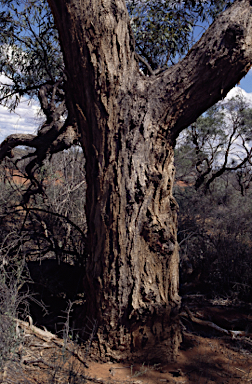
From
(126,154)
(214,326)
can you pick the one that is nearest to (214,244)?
(214,326)

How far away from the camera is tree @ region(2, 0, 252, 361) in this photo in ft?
10.7

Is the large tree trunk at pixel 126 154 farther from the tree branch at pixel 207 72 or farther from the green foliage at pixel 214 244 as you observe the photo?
the green foliage at pixel 214 244

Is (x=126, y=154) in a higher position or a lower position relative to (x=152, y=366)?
higher

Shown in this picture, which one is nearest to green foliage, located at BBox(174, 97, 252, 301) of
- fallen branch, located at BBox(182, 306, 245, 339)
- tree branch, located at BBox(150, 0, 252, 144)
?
fallen branch, located at BBox(182, 306, 245, 339)

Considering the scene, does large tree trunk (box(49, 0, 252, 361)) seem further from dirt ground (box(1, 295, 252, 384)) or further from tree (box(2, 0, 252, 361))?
dirt ground (box(1, 295, 252, 384))

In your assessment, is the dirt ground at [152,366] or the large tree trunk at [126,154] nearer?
the dirt ground at [152,366]

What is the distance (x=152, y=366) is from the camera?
330 centimetres

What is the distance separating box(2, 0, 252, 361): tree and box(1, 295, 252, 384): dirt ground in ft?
0.69

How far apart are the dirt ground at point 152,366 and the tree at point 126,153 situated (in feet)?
0.69

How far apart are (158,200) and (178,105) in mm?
976

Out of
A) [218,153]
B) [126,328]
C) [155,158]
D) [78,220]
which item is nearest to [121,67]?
[155,158]

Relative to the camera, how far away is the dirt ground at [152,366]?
2.72m

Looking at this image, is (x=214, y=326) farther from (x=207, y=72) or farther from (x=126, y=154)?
(x=207, y=72)

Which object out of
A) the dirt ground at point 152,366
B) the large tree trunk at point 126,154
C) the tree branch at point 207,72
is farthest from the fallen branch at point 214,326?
the tree branch at point 207,72
